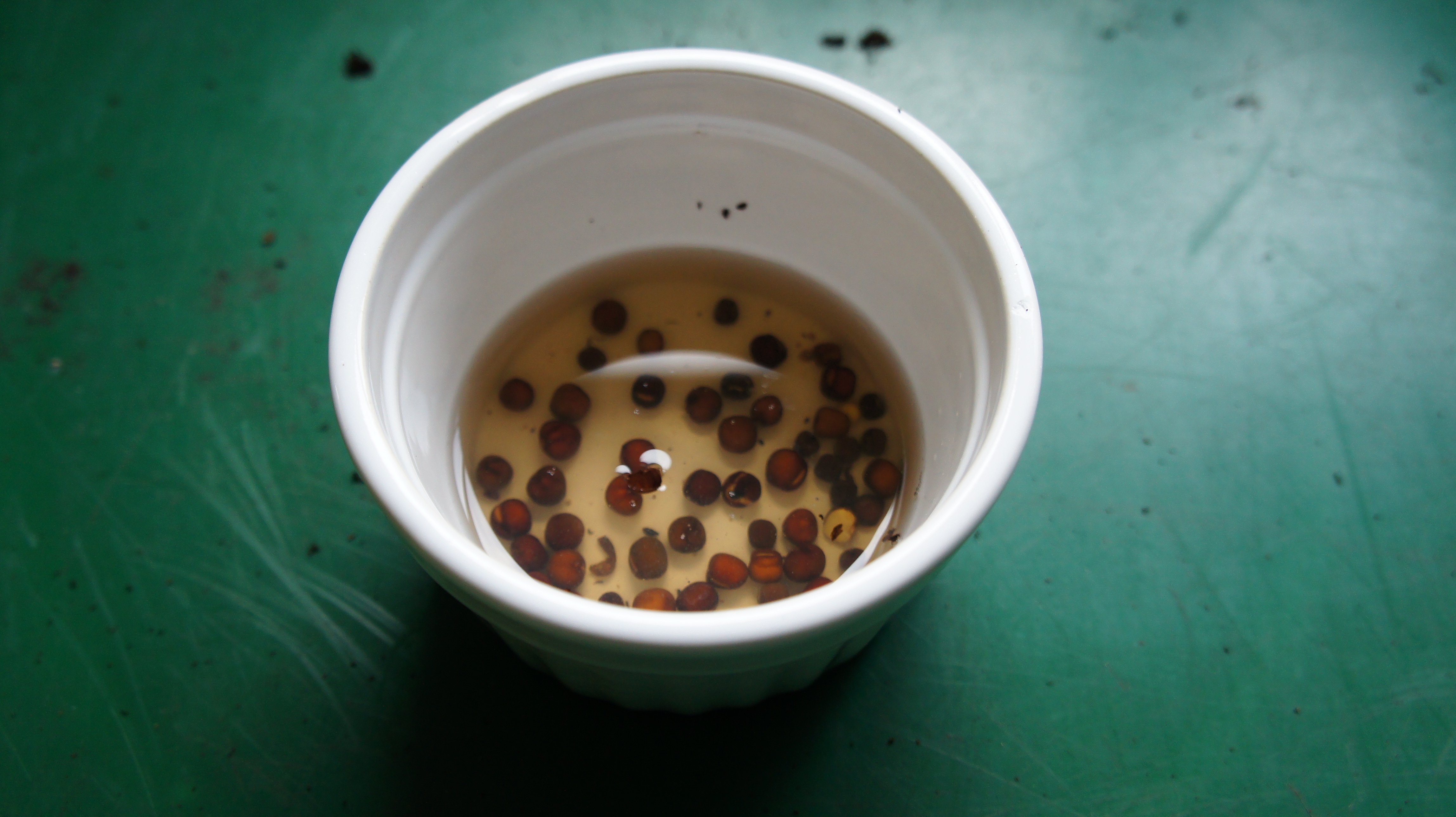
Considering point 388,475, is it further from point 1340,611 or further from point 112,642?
point 1340,611

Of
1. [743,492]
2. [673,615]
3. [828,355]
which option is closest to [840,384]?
[828,355]

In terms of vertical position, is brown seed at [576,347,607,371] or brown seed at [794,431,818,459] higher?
brown seed at [576,347,607,371]

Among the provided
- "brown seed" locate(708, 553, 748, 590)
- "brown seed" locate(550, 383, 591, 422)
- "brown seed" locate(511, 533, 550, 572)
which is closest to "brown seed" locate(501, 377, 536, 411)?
"brown seed" locate(550, 383, 591, 422)

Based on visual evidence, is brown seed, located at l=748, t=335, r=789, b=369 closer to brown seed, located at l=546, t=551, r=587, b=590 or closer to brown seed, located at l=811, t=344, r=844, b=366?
brown seed, located at l=811, t=344, r=844, b=366

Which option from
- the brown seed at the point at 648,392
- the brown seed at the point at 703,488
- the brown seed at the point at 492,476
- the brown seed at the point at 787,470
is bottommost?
the brown seed at the point at 787,470

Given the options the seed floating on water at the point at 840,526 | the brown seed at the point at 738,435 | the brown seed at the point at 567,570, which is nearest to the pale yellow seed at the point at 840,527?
the seed floating on water at the point at 840,526

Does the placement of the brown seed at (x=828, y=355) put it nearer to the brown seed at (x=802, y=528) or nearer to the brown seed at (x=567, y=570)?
the brown seed at (x=802, y=528)

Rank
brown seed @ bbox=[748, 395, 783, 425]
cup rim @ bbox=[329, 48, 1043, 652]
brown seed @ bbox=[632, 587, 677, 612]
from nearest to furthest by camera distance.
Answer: cup rim @ bbox=[329, 48, 1043, 652] → brown seed @ bbox=[632, 587, 677, 612] → brown seed @ bbox=[748, 395, 783, 425]
